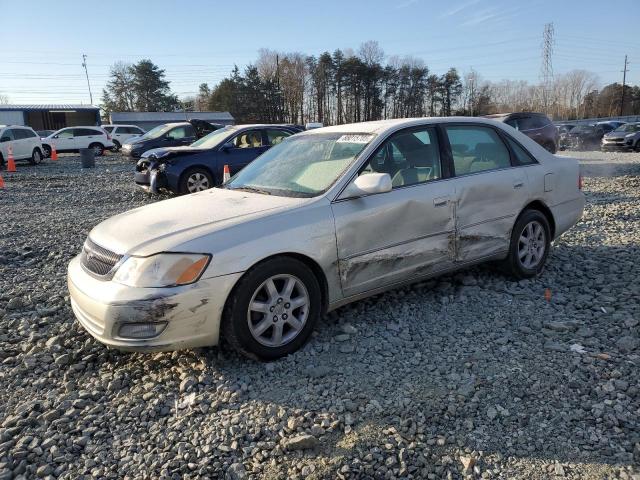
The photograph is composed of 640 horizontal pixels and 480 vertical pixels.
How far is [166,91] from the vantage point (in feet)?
239

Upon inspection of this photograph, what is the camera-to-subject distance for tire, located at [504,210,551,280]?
4.67 m

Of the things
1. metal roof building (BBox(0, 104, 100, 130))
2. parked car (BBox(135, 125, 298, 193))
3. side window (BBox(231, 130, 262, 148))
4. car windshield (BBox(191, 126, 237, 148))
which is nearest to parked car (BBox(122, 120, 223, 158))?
car windshield (BBox(191, 126, 237, 148))

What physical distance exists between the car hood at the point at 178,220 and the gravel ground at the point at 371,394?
0.88 m

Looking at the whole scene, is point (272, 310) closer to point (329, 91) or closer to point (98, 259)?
point (98, 259)

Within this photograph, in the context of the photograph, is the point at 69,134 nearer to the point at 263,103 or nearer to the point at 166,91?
the point at 263,103

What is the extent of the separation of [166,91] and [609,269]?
248ft

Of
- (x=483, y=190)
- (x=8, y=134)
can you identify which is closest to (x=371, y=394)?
(x=483, y=190)

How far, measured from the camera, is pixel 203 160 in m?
10.1

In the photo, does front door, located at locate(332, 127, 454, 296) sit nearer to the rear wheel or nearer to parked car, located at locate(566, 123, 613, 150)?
the rear wheel

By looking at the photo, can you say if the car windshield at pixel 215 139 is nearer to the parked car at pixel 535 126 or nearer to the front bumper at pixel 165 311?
the front bumper at pixel 165 311

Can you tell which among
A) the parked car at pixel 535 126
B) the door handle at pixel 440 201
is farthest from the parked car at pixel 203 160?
the parked car at pixel 535 126

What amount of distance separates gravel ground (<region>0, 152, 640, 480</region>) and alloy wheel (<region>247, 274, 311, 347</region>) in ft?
0.63

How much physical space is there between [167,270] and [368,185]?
59.2 inches

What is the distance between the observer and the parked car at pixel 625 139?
22.8 meters
